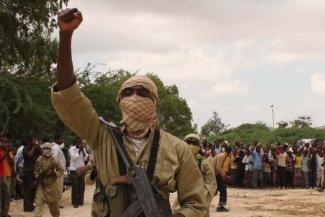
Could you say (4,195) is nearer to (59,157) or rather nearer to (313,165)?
(59,157)

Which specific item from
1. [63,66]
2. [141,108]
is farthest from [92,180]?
[63,66]

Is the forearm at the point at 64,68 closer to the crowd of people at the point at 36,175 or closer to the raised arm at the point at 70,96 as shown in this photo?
the raised arm at the point at 70,96

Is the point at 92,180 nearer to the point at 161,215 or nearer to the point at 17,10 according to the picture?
the point at 161,215

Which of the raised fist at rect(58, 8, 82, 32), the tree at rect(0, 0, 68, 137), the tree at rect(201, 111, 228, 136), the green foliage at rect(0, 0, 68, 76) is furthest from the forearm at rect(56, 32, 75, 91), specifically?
the tree at rect(201, 111, 228, 136)

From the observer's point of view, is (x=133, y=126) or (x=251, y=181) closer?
(x=133, y=126)

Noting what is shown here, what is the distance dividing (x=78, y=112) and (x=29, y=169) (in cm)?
1084

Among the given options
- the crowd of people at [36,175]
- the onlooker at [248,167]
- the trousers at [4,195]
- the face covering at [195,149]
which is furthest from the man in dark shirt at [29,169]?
the onlooker at [248,167]

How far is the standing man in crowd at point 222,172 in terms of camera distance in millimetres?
13656

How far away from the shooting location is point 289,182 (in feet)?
77.4

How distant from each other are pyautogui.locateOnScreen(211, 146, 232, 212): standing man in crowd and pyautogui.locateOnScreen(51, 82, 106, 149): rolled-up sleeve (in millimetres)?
10797

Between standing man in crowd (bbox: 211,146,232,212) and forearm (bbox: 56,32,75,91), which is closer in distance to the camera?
forearm (bbox: 56,32,75,91)

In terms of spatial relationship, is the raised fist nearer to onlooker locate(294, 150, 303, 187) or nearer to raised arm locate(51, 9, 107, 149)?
raised arm locate(51, 9, 107, 149)

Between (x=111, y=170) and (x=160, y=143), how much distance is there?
0.26 meters

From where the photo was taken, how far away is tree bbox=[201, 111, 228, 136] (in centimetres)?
7159
